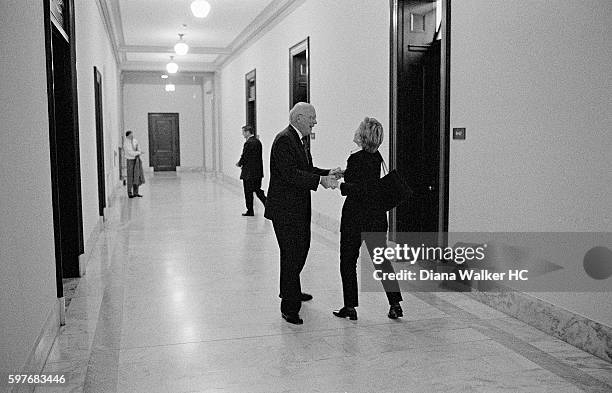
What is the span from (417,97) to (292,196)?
292 cm

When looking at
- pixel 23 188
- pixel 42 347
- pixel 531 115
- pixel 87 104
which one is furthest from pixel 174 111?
pixel 23 188

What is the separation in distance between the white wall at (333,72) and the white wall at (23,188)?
4124 mm

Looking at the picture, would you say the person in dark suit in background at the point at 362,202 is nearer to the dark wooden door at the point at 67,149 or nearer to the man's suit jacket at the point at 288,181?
the man's suit jacket at the point at 288,181

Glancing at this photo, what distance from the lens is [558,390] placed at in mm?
3654

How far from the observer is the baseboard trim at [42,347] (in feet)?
11.4

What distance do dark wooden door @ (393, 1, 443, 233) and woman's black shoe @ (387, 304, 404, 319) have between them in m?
2.25

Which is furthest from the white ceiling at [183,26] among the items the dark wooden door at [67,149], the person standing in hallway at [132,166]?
the dark wooden door at [67,149]

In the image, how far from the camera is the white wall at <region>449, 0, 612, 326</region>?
415 cm

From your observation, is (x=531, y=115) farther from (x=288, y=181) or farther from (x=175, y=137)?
(x=175, y=137)

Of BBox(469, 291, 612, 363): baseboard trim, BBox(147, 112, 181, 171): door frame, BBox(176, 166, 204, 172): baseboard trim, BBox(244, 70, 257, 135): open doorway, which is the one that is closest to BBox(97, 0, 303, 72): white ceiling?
BBox(244, 70, 257, 135): open doorway

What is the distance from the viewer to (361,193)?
4777 millimetres

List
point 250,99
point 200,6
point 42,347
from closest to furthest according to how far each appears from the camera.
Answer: point 42,347 < point 200,6 < point 250,99

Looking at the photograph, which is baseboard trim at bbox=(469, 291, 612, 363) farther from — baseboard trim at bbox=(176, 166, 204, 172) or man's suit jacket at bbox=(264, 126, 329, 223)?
baseboard trim at bbox=(176, 166, 204, 172)

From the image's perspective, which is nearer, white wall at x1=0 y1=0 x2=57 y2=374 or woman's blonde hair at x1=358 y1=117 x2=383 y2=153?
white wall at x1=0 y1=0 x2=57 y2=374
